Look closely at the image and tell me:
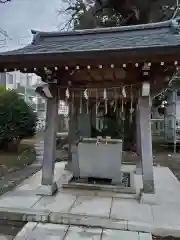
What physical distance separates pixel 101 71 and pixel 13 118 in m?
6.41

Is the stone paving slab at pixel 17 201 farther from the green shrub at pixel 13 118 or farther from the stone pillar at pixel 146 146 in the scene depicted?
the green shrub at pixel 13 118

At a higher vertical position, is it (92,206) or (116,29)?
(116,29)

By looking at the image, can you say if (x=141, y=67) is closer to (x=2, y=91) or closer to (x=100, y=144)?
(x=100, y=144)

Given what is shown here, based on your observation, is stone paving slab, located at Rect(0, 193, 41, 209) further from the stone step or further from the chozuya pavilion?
the stone step

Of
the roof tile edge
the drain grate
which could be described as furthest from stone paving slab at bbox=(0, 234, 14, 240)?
the roof tile edge

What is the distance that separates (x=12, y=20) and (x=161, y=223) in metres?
14.9

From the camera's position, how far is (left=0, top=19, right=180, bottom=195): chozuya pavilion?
362 centimetres

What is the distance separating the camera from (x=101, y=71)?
4457 millimetres

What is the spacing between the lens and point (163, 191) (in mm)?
5078

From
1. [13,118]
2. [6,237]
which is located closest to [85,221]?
[6,237]

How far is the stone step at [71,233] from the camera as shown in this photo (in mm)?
3152

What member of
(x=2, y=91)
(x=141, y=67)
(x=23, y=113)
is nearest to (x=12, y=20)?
(x=2, y=91)

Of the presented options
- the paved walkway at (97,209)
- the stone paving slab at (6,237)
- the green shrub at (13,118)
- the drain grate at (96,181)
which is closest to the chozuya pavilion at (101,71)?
the drain grate at (96,181)

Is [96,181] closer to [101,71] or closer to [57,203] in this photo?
[57,203]
